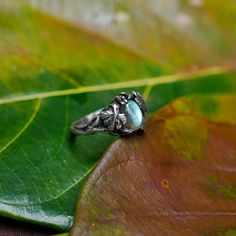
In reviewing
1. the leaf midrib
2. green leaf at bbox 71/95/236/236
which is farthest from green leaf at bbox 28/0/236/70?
green leaf at bbox 71/95/236/236

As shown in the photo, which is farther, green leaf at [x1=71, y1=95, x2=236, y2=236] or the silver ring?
the silver ring

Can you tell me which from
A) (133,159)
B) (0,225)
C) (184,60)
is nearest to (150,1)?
(184,60)

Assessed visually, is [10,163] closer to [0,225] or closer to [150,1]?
[0,225]

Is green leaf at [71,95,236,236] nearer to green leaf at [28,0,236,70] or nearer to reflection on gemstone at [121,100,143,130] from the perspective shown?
reflection on gemstone at [121,100,143,130]

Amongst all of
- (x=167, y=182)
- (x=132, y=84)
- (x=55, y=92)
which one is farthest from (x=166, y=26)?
(x=167, y=182)

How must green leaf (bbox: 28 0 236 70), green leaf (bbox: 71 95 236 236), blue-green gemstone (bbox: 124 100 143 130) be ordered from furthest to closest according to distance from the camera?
green leaf (bbox: 28 0 236 70), blue-green gemstone (bbox: 124 100 143 130), green leaf (bbox: 71 95 236 236)

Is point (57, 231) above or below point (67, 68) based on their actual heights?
below
